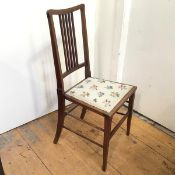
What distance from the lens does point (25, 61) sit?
1.57 m

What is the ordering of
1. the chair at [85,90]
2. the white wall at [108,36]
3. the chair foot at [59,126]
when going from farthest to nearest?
the white wall at [108,36], the chair foot at [59,126], the chair at [85,90]

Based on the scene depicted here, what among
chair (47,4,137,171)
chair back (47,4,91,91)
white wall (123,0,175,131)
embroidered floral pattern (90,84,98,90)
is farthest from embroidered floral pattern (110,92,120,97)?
white wall (123,0,175,131)

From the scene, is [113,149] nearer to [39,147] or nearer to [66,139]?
[66,139]

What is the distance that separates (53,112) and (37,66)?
1.60 ft

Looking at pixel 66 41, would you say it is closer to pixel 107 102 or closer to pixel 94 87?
pixel 94 87

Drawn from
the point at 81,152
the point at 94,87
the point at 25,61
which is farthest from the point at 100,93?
the point at 25,61

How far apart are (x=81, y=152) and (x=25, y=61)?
77 cm

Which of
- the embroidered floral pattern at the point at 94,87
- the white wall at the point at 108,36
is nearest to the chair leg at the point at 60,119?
the embroidered floral pattern at the point at 94,87

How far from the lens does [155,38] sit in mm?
1557

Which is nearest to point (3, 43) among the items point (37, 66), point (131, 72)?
point (37, 66)

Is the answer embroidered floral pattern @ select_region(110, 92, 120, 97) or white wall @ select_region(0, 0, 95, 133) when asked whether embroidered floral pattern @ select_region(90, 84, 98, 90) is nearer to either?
embroidered floral pattern @ select_region(110, 92, 120, 97)

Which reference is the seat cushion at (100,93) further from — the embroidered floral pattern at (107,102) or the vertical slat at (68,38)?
the vertical slat at (68,38)

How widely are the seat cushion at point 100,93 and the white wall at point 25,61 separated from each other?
0.39m

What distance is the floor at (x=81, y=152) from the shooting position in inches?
55.6
